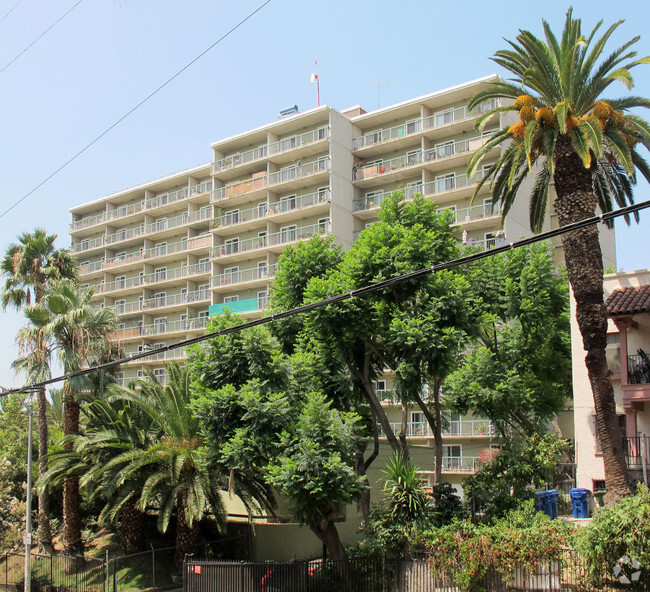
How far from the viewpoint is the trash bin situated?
2616 centimetres

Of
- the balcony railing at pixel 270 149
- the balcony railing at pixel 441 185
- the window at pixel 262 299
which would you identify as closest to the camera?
the balcony railing at pixel 441 185

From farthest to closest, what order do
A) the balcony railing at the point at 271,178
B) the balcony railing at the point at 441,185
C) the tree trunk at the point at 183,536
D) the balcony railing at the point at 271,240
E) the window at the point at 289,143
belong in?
the window at the point at 289,143
the balcony railing at the point at 271,178
the balcony railing at the point at 271,240
the balcony railing at the point at 441,185
the tree trunk at the point at 183,536

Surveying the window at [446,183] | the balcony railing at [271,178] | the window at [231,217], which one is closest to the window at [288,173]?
the balcony railing at [271,178]

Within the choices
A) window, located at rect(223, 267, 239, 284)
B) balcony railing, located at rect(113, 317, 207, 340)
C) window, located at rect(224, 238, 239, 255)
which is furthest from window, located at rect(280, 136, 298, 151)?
balcony railing, located at rect(113, 317, 207, 340)

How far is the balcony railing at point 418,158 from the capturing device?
44656 mm

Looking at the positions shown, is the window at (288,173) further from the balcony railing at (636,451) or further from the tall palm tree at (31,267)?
the balcony railing at (636,451)

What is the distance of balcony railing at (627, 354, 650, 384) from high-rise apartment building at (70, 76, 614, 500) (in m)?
16.3

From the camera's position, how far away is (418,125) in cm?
4744

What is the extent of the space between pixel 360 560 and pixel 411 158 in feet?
103

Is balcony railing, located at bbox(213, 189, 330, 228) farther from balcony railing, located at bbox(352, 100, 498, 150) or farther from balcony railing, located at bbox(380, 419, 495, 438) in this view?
balcony railing, located at bbox(380, 419, 495, 438)

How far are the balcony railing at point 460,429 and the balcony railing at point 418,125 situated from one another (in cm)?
1885

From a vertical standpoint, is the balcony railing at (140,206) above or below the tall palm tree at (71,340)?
above

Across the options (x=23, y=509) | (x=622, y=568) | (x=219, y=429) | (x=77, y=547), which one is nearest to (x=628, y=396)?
(x=622, y=568)

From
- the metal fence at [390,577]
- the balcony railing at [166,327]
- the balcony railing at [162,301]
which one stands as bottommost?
the metal fence at [390,577]
